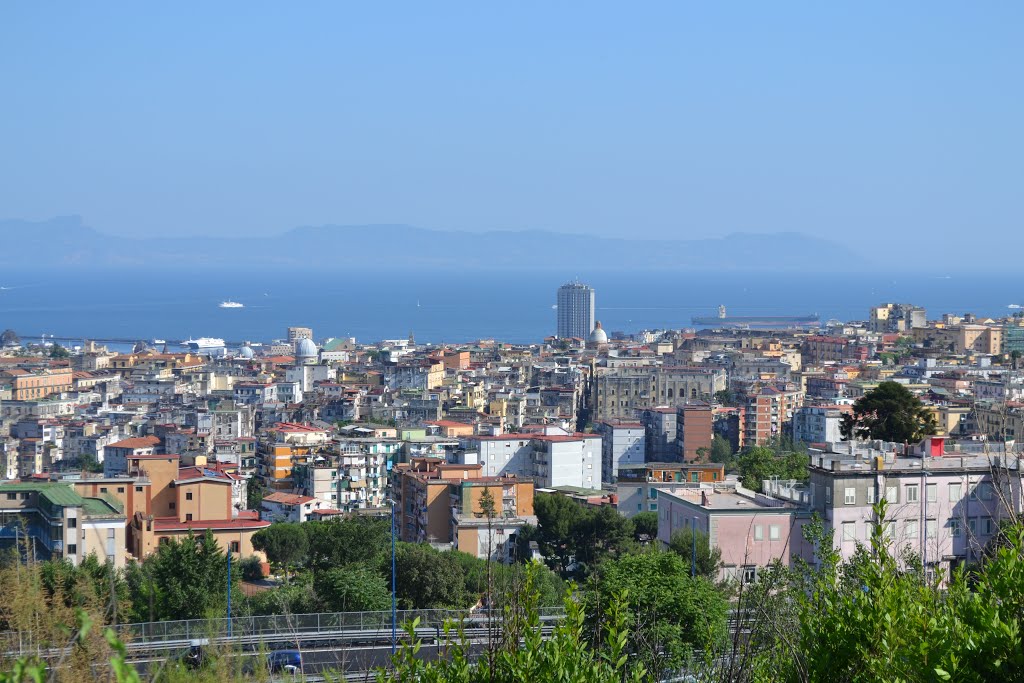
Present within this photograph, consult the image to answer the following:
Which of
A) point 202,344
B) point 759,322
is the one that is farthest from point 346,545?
point 759,322

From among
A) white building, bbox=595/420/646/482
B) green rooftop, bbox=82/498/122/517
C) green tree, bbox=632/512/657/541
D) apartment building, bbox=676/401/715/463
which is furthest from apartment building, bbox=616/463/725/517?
green rooftop, bbox=82/498/122/517

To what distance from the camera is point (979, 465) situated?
10969mm

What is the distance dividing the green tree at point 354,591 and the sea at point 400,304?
6090 centimetres

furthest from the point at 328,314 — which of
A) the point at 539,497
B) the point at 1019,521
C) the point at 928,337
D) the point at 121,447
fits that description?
the point at 1019,521

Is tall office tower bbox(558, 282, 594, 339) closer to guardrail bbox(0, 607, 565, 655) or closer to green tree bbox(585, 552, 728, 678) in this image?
guardrail bbox(0, 607, 565, 655)

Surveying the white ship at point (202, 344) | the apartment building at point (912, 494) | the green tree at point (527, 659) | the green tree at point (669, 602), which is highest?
the green tree at point (527, 659)

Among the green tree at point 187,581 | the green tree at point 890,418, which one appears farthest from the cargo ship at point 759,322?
the green tree at point 187,581

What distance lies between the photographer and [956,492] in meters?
10.8

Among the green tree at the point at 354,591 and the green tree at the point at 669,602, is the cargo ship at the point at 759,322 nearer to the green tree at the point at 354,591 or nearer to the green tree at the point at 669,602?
the green tree at the point at 354,591

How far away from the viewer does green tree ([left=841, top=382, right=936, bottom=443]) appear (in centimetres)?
1488

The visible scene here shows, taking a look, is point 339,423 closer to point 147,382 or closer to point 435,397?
point 435,397

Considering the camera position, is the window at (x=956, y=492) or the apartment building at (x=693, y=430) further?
the apartment building at (x=693, y=430)

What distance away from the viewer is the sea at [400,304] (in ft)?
270

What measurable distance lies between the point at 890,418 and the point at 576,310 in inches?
2320
